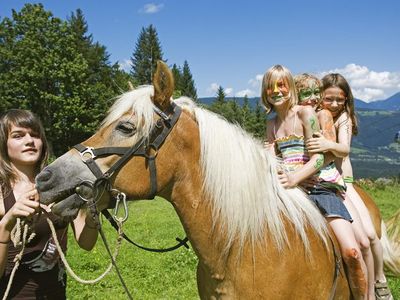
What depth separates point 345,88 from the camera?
3701 millimetres

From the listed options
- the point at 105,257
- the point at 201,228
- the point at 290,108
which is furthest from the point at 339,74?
the point at 105,257

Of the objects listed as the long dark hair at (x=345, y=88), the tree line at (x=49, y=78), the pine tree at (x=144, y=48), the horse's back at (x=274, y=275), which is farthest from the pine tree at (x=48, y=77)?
the horse's back at (x=274, y=275)

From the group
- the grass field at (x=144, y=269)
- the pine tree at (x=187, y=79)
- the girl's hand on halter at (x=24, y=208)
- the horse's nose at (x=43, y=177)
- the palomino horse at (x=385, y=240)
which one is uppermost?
the pine tree at (x=187, y=79)

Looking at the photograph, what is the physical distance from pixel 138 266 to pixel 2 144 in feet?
17.1

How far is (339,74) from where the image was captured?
3.80m

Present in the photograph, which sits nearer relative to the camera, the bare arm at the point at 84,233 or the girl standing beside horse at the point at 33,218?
the girl standing beside horse at the point at 33,218

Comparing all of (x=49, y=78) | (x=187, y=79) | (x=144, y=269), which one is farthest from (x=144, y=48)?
(x=144, y=269)

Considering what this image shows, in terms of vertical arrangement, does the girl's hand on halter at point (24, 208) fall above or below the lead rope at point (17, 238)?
above

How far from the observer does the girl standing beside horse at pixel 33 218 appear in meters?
2.83

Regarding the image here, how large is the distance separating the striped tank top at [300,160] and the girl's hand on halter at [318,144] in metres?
0.15

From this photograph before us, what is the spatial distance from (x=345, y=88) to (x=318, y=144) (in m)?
1.08

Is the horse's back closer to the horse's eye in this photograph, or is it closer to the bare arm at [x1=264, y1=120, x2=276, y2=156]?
the bare arm at [x1=264, y1=120, x2=276, y2=156]

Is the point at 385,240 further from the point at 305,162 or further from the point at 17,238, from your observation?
the point at 17,238

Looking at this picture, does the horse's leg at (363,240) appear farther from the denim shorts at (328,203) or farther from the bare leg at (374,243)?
the denim shorts at (328,203)
